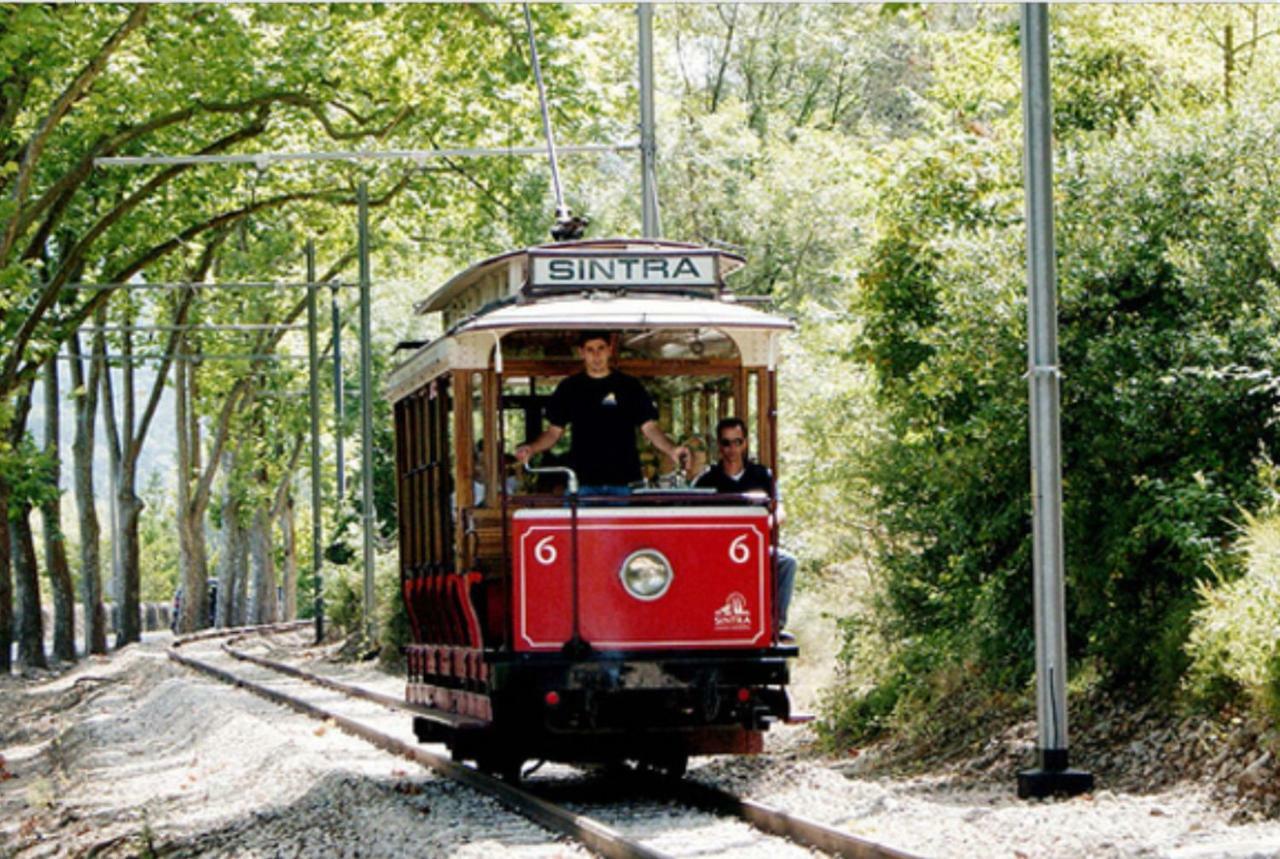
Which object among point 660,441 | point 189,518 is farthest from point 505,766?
point 189,518

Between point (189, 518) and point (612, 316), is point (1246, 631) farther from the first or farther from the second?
point (189, 518)

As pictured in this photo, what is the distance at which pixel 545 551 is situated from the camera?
14070 mm

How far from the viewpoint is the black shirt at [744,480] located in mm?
14617

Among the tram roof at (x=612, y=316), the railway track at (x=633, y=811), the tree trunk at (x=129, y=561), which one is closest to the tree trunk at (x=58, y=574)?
the tree trunk at (x=129, y=561)

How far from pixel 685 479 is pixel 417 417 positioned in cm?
282

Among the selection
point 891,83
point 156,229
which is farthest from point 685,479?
point 891,83

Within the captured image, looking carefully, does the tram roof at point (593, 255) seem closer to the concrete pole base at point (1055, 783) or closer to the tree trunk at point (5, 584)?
the concrete pole base at point (1055, 783)

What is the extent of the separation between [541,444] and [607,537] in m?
0.83

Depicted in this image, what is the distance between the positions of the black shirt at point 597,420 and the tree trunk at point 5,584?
21.2 metres

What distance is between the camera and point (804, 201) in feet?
150

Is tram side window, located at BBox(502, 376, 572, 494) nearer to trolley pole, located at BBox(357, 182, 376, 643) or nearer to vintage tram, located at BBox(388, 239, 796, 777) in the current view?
vintage tram, located at BBox(388, 239, 796, 777)

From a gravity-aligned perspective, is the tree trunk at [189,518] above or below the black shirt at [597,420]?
below

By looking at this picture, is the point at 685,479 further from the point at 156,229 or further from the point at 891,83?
the point at 891,83

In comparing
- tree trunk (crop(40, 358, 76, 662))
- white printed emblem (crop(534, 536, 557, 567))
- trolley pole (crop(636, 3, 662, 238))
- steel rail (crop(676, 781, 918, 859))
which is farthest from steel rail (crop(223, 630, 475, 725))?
trolley pole (crop(636, 3, 662, 238))
